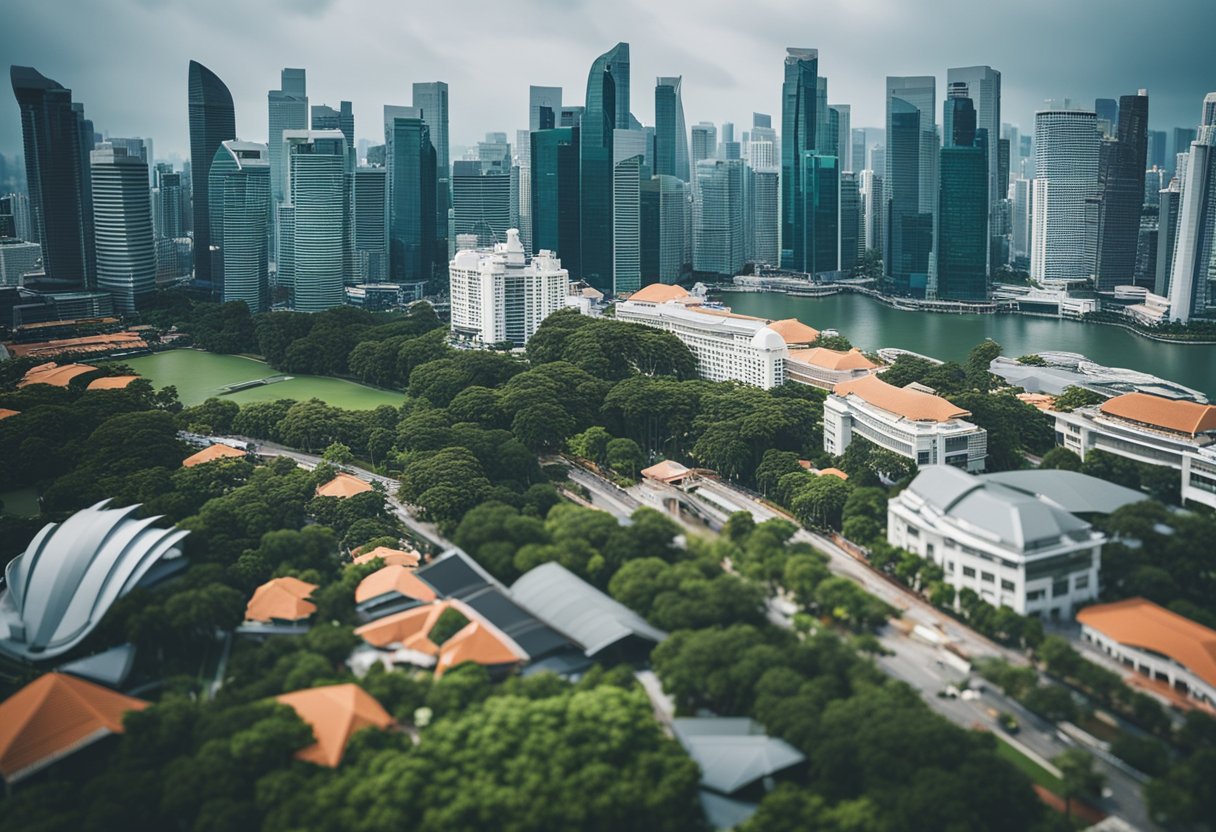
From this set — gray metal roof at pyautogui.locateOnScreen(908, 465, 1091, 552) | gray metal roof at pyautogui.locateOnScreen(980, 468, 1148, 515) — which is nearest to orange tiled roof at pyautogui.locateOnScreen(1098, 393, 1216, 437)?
gray metal roof at pyautogui.locateOnScreen(980, 468, 1148, 515)

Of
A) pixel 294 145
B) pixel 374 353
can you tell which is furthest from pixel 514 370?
pixel 294 145

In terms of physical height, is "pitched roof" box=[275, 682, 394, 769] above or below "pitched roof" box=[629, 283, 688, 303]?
below

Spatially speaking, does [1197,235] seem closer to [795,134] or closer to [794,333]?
[794,333]

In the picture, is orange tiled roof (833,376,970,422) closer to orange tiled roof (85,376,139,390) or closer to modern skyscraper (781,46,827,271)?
orange tiled roof (85,376,139,390)

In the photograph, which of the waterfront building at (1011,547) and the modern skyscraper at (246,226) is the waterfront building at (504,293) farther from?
the waterfront building at (1011,547)

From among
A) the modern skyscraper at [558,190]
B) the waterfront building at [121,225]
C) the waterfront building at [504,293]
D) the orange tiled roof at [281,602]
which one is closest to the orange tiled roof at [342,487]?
the orange tiled roof at [281,602]

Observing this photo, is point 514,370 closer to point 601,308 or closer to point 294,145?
point 601,308

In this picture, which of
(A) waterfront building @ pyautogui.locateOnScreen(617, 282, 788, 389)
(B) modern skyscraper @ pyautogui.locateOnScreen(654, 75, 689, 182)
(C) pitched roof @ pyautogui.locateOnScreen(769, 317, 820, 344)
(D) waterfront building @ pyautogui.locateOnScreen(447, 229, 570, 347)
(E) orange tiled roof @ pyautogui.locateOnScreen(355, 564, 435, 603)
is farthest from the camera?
(B) modern skyscraper @ pyautogui.locateOnScreen(654, 75, 689, 182)

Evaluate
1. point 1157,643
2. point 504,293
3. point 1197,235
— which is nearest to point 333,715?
point 1157,643
